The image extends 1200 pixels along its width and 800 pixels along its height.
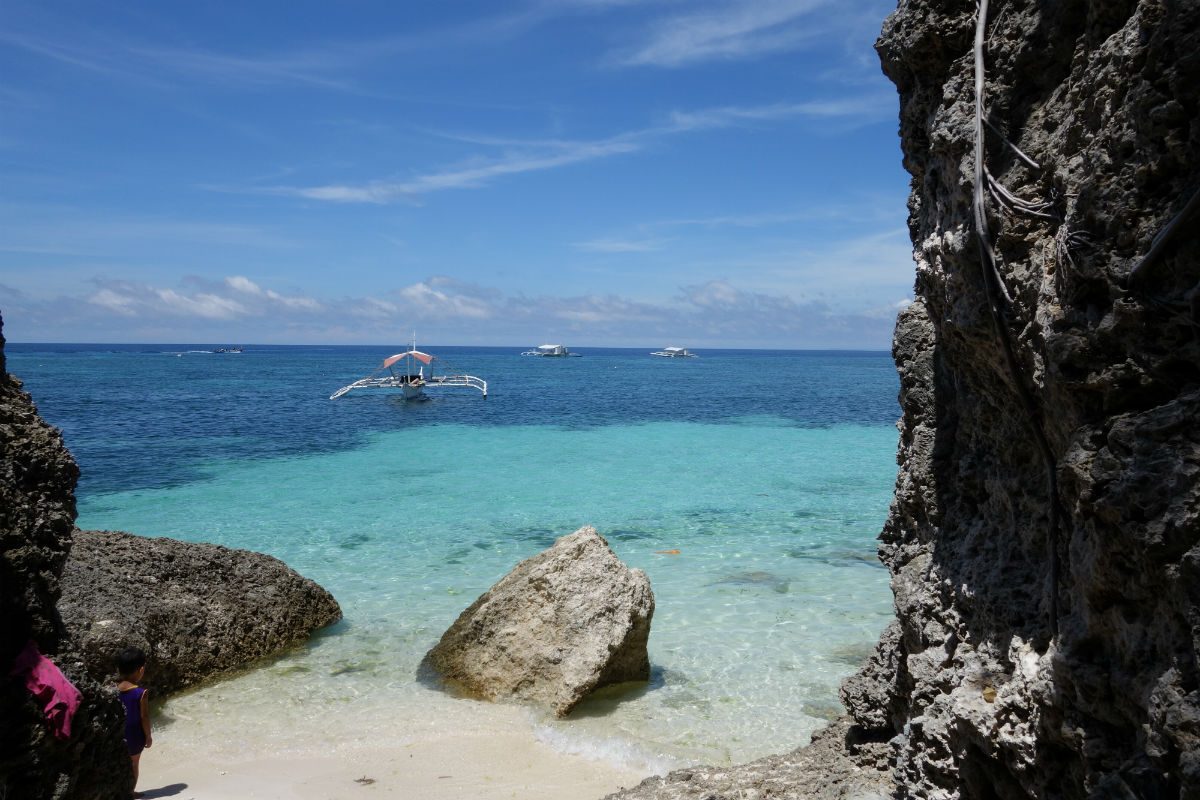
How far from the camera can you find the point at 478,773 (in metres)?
6.43

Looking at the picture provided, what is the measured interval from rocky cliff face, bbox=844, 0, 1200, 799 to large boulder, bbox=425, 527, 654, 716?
3.54m

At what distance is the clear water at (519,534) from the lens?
7.45 metres

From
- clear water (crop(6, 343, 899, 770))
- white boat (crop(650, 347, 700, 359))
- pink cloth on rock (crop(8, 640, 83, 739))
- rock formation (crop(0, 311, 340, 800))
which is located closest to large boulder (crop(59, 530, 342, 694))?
clear water (crop(6, 343, 899, 770))

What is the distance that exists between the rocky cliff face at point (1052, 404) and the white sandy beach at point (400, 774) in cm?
277

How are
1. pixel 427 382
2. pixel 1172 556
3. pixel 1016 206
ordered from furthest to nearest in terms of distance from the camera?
pixel 427 382 → pixel 1016 206 → pixel 1172 556

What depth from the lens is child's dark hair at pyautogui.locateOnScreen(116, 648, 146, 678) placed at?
577 cm

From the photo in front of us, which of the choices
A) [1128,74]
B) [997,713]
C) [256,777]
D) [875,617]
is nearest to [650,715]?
[256,777]

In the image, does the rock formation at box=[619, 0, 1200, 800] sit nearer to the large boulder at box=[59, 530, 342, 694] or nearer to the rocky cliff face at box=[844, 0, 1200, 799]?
the rocky cliff face at box=[844, 0, 1200, 799]

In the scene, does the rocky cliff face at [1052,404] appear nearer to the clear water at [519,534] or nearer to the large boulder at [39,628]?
the clear water at [519,534]

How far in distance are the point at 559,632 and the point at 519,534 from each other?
7790 millimetres

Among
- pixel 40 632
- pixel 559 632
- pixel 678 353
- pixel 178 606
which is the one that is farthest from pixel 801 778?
pixel 678 353

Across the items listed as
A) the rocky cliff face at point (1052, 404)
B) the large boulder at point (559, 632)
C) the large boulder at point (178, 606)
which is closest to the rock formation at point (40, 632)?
the large boulder at point (178, 606)

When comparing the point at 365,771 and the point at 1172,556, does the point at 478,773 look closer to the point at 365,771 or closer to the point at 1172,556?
the point at 365,771

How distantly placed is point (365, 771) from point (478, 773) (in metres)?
→ 0.84
